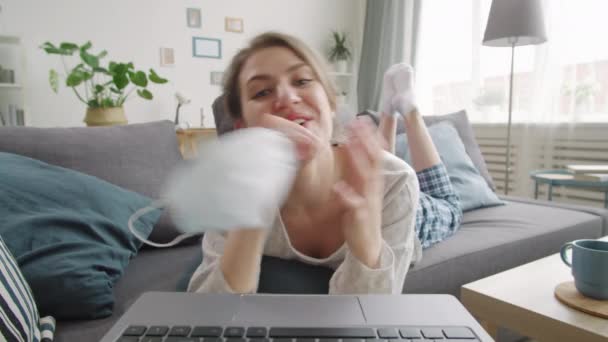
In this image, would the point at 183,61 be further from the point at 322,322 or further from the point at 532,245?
the point at 322,322

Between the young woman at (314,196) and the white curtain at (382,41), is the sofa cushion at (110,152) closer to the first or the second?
the young woman at (314,196)

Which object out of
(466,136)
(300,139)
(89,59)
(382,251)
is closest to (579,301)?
(382,251)

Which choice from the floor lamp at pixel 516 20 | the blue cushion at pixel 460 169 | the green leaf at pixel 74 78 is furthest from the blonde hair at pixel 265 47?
the green leaf at pixel 74 78

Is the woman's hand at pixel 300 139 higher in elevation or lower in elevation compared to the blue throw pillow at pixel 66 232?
higher

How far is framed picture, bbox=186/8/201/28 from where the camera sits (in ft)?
10.7

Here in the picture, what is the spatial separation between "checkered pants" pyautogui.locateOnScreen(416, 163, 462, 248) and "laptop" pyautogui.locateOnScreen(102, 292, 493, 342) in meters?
0.73

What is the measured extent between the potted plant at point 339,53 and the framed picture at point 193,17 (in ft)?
4.12

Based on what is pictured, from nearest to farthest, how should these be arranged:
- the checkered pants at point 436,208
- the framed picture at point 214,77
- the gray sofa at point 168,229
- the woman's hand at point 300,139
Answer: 1. the woman's hand at point 300,139
2. the gray sofa at point 168,229
3. the checkered pants at point 436,208
4. the framed picture at point 214,77

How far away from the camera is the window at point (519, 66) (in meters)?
2.31

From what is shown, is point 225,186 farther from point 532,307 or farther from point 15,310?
point 532,307

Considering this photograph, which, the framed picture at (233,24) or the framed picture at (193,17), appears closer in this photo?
the framed picture at (193,17)

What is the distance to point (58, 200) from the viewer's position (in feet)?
3.15

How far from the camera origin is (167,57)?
3.19 metres

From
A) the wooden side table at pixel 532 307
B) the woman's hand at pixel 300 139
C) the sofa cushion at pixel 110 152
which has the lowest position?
the wooden side table at pixel 532 307
